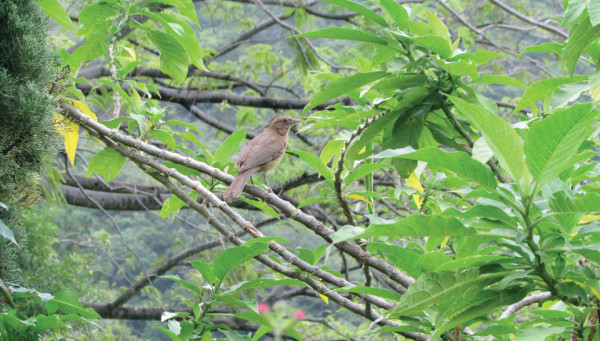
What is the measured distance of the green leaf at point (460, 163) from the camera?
1010mm

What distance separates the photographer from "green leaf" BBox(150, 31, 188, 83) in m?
2.38

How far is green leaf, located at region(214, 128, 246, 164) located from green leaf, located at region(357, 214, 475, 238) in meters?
1.31

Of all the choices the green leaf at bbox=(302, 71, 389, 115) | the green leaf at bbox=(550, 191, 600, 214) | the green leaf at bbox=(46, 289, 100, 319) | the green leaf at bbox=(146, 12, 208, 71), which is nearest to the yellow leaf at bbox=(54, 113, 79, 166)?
the green leaf at bbox=(146, 12, 208, 71)

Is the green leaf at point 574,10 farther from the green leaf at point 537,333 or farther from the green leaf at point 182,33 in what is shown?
the green leaf at point 182,33

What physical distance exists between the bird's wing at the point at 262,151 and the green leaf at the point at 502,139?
2561 millimetres

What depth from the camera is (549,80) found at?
1527 millimetres

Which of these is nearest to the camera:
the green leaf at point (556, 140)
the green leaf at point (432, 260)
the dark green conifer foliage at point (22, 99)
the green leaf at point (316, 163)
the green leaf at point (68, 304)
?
the green leaf at point (556, 140)

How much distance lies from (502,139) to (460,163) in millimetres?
85

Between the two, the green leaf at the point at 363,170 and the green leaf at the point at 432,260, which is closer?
the green leaf at the point at 432,260

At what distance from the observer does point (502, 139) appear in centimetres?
100

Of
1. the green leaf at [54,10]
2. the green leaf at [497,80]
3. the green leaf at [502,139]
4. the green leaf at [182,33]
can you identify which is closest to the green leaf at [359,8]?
the green leaf at [497,80]

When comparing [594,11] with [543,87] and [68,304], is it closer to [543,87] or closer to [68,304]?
[543,87]

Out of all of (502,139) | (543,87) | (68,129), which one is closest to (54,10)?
(68,129)

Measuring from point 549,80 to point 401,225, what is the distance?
2.56 ft
